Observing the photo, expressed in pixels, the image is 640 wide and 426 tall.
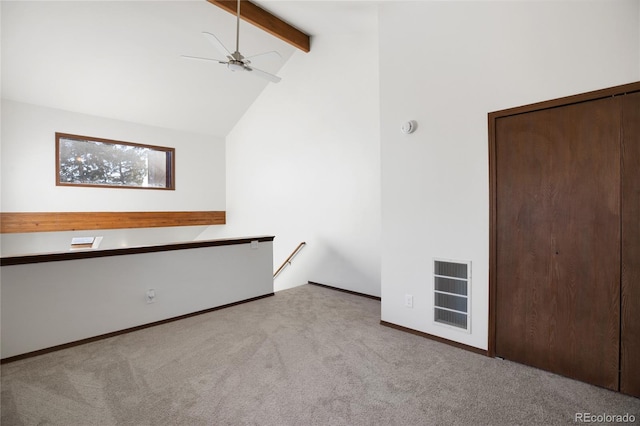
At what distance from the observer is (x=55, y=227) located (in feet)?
16.5

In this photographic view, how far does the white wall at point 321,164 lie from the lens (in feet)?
14.6

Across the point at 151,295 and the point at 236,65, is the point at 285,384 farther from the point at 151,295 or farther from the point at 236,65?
the point at 236,65

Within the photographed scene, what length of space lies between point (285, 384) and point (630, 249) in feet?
8.36

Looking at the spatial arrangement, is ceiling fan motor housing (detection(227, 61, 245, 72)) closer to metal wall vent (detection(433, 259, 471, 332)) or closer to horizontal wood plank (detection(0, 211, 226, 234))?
metal wall vent (detection(433, 259, 471, 332))

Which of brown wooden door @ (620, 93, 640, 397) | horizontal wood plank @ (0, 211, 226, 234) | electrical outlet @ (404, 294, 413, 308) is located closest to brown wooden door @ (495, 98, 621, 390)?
brown wooden door @ (620, 93, 640, 397)

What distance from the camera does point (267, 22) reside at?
4.39 meters

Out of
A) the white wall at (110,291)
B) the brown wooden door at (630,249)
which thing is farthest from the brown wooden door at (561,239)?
the white wall at (110,291)

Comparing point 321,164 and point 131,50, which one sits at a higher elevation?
point 131,50

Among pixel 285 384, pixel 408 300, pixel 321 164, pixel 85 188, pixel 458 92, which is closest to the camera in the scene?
pixel 285 384

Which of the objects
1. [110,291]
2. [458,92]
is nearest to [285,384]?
[110,291]

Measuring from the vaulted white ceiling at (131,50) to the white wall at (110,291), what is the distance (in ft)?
8.75

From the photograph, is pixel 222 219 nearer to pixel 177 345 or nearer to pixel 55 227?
pixel 55 227

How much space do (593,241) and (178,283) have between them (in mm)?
3972

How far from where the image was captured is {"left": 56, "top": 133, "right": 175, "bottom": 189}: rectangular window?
5.24 meters
